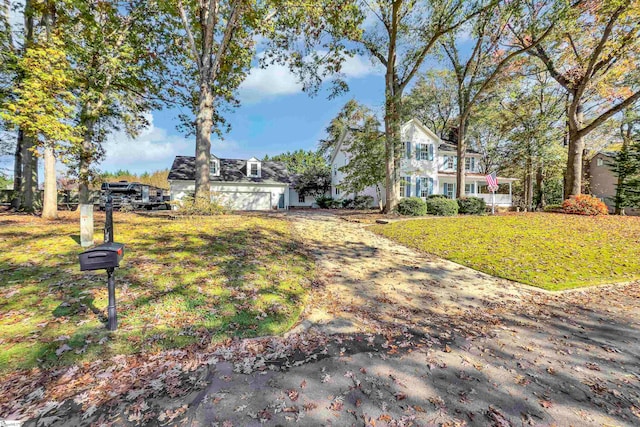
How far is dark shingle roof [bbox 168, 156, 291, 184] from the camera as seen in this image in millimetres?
24020

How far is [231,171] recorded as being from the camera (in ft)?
88.5

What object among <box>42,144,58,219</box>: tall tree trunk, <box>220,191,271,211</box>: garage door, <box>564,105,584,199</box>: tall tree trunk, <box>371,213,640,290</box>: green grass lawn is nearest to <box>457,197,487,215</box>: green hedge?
<box>371,213,640,290</box>: green grass lawn

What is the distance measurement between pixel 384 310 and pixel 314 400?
2559 mm

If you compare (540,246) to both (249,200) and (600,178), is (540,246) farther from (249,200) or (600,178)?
(600,178)

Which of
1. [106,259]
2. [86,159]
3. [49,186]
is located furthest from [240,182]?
[106,259]

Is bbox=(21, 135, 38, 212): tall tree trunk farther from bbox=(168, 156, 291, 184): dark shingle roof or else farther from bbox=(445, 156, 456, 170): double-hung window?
bbox=(445, 156, 456, 170): double-hung window

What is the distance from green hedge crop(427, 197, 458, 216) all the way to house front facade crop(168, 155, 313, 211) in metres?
15.0

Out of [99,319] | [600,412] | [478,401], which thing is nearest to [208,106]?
[99,319]

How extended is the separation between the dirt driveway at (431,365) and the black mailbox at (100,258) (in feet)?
4.91

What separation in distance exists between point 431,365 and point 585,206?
18745 mm

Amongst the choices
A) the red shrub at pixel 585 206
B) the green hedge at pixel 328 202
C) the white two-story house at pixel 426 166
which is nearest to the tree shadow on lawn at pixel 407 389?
the red shrub at pixel 585 206

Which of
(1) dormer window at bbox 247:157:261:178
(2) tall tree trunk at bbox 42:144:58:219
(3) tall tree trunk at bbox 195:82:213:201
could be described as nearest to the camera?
(2) tall tree trunk at bbox 42:144:58:219

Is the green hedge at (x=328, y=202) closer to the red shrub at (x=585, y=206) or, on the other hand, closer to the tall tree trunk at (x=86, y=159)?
the red shrub at (x=585, y=206)

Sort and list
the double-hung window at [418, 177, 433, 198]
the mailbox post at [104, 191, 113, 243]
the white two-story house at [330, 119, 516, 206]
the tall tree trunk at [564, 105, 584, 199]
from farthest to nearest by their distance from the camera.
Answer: the double-hung window at [418, 177, 433, 198]
the white two-story house at [330, 119, 516, 206]
the tall tree trunk at [564, 105, 584, 199]
the mailbox post at [104, 191, 113, 243]
